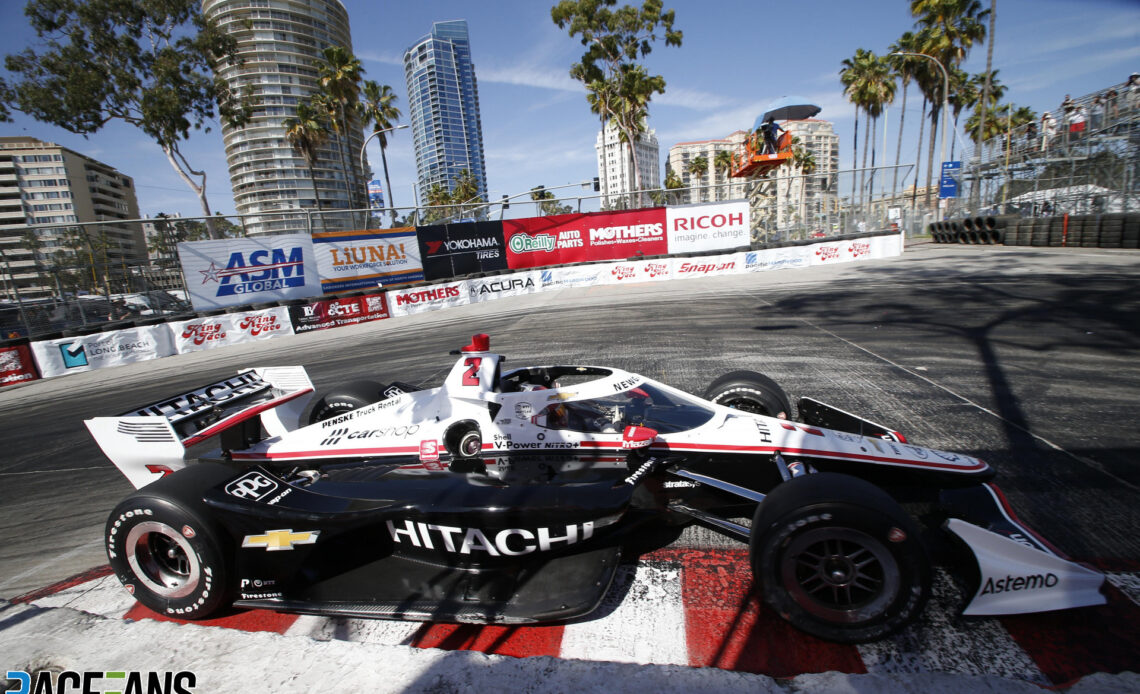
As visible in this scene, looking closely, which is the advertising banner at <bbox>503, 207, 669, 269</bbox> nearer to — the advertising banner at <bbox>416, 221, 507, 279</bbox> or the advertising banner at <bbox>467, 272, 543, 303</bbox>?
the advertising banner at <bbox>416, 221, 507, 279</bbox>

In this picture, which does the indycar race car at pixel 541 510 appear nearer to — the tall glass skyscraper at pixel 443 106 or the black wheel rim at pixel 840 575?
the black wheel rim at pixel 840 575

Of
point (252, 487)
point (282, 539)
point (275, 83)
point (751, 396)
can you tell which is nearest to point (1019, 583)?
point (751, 396)

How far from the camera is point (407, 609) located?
2756mm

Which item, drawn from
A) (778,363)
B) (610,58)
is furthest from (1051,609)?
(610,58)

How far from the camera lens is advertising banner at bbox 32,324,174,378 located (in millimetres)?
13430

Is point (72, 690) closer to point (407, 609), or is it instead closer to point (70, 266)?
point (407, 609)

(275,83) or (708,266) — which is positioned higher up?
(275,83)

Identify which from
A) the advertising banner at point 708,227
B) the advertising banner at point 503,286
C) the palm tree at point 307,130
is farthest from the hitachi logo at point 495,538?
the palm tree at point 307,130

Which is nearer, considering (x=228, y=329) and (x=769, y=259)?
(x=228, y=329)

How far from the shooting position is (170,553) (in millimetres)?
3242

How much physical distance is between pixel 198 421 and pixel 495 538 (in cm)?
282

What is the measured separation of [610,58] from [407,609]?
107ft

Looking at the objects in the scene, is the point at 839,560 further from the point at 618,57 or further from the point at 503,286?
the point at 618,57

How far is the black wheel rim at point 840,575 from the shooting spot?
242cm
